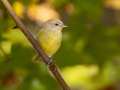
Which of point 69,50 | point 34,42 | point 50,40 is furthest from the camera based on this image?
point 69,50

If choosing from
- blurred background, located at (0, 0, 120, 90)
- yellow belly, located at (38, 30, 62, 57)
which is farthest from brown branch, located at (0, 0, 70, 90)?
blurred background, located at (0, 0, 120, 90)

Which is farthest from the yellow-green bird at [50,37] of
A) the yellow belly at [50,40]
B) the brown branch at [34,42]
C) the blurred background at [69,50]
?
the blurred background at [69,50]

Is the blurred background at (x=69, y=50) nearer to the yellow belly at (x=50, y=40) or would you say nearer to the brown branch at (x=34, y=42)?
the yellow belly at (x=50, y=40)

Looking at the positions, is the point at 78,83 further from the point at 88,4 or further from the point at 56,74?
the point at 56,74

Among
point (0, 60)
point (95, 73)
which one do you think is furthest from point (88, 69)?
point (0, 60)

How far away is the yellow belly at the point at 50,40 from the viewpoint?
88 centimetres

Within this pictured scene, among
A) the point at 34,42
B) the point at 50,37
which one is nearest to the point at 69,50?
the point at 50,37

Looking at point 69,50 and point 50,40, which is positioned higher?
point 50,40

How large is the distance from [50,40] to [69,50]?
607 millimetres

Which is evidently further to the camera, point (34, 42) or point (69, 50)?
point (69, 50)

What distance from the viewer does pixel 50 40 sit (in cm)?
92

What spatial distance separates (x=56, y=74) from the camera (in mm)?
729

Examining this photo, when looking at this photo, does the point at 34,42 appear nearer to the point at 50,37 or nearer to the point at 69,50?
the point at 50,37

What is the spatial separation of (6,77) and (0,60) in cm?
9
